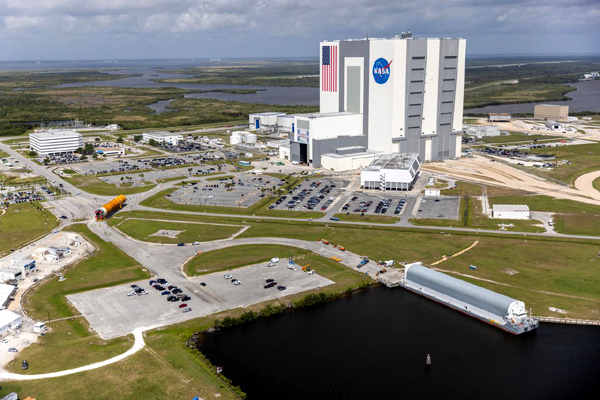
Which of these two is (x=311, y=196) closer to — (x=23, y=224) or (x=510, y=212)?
(x=510, y=212)

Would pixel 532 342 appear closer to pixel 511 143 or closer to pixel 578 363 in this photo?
pixel 578 363

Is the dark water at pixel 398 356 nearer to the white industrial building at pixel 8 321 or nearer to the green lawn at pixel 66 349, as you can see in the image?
the green lawn at pixel 66 349

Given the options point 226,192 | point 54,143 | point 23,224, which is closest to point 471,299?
point 226,192

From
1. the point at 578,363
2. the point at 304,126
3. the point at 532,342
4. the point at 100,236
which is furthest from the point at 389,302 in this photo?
the point at 304,126

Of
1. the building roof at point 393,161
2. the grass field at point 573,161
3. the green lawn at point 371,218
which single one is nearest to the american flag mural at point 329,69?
the building roof at point 393,161

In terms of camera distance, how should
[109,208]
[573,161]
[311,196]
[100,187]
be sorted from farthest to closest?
[573,161] < [100,187] < [311,196] < [109,208]

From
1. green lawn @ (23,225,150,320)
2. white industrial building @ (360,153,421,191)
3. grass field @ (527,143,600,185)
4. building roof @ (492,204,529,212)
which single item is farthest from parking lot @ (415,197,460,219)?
green lawn @ (23,225,150,320)

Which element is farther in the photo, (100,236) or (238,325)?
(100,236)
